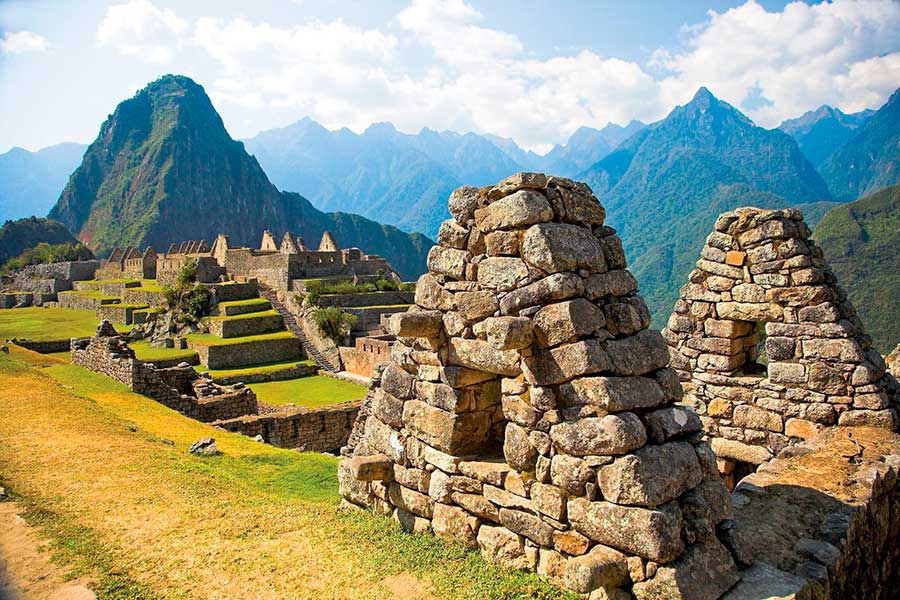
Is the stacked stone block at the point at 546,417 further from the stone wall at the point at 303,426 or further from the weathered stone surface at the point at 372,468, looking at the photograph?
the stone wall at the point at 303,426

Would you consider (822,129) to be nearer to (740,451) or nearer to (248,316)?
(248,316)

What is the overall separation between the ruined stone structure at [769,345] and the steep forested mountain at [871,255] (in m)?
11.8

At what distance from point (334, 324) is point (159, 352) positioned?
33.6 ft

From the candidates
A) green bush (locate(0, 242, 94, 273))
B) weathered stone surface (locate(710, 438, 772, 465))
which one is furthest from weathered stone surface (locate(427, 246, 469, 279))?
green bush (locate(0, 242, 94, 273))

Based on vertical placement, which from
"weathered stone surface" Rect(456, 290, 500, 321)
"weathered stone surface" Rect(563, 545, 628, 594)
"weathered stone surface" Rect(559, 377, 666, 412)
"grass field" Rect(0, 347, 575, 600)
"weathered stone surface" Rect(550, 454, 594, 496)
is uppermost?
"weathered stone surface" Rect(456, 290, 500, 321)

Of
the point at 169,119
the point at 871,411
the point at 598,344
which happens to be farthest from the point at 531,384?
the point at 169,119

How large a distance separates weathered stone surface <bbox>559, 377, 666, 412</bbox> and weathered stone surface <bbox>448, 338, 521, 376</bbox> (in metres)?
0.48

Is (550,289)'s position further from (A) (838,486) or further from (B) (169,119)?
(B) (169,119)

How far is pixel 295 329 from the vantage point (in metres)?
40.4

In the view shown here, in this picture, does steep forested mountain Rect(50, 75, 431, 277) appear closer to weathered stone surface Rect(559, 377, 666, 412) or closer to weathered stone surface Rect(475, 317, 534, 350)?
weathered stone surface Rect(475, 317, 534, 350)

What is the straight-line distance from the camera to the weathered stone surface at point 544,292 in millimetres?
4535

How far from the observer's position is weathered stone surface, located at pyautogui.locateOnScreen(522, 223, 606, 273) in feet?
15.1

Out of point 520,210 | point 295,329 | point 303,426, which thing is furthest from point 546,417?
point 295,329

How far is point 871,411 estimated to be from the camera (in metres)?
7.19
